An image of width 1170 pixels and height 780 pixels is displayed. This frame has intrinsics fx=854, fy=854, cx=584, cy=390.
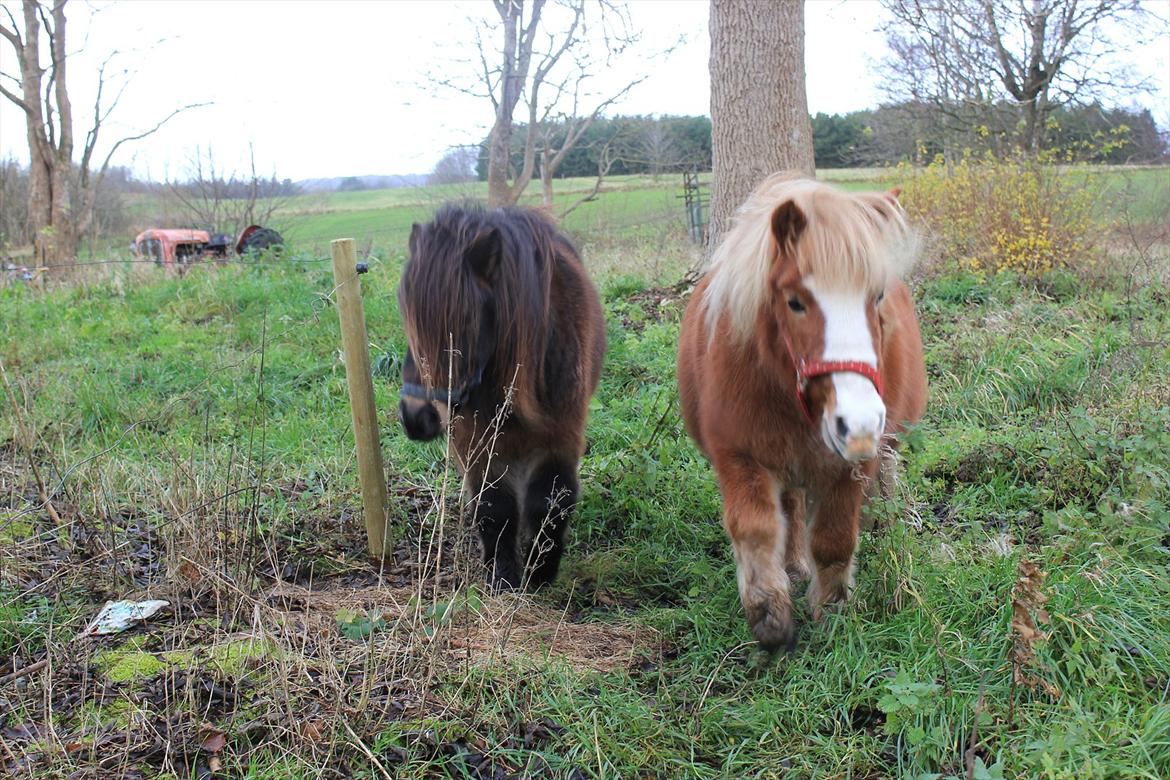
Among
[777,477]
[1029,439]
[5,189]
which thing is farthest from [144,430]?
[5,189]

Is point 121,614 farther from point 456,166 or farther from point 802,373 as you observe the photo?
point 456,166

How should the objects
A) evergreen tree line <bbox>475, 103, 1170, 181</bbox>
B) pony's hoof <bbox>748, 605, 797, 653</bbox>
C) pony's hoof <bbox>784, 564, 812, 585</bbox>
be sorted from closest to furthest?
pony's hoof <bbox>748, 605, 797, 653</bbox> → pony's hoof <bbox>784, 564, 812, 585</bbox> → evergreen tree line <bbox>475, 103, 1170, 181</bbox>

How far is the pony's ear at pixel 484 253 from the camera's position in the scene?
364 centimetres

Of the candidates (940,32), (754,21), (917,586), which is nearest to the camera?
(917,586)

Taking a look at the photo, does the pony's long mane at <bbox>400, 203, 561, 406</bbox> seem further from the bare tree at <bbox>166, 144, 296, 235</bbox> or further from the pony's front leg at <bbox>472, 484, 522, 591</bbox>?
the bare tree at <bbox>166, 144, 296, 235</bbox>

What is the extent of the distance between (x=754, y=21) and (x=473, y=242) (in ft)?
16.1

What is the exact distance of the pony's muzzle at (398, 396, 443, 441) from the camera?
3.53 m

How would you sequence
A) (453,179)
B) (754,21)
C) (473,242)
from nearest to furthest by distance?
(473,242), (754,21), (453,179)

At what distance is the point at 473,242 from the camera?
11.9 feet

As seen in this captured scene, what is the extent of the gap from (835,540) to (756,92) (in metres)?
5.35

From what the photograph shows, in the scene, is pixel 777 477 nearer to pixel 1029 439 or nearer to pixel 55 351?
pixel 1029 439

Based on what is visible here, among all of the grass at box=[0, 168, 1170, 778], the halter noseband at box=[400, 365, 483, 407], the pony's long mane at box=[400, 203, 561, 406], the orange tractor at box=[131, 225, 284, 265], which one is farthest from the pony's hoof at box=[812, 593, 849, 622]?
the orange tractor at box=[131, 225, 284, 265]

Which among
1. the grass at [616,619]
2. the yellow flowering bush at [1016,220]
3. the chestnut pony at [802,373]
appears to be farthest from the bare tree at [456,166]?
the chestnut pony at [802,373]

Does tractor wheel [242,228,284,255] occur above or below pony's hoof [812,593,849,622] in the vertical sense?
above
